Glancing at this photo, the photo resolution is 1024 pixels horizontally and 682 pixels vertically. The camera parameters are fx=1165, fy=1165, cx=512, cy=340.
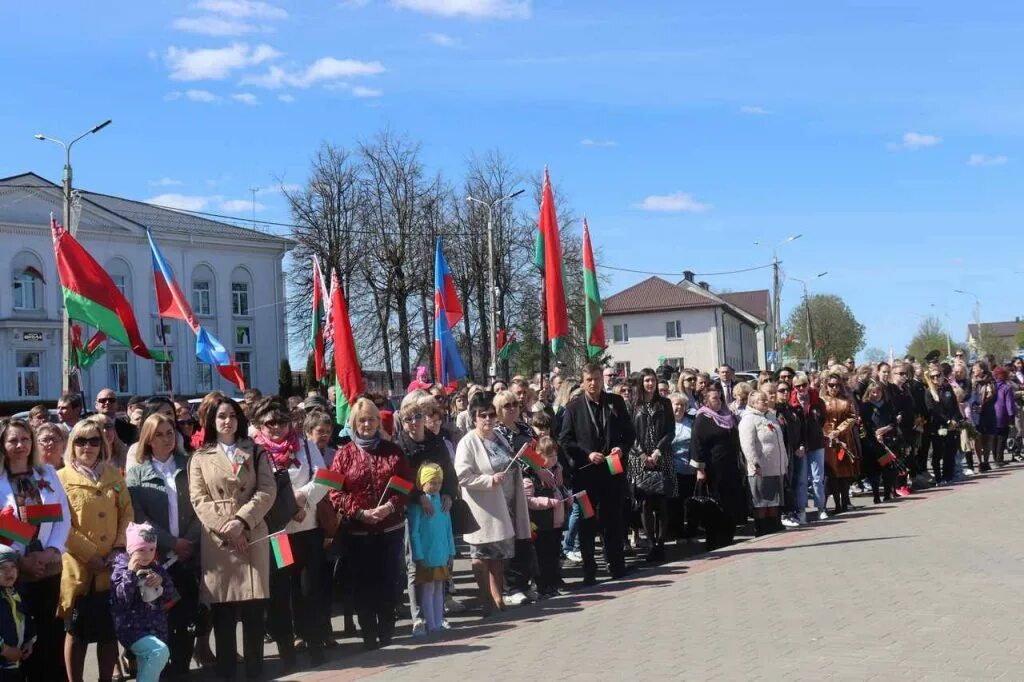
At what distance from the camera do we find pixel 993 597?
8.84m

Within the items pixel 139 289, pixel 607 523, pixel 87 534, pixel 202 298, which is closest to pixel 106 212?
pixel 139 289

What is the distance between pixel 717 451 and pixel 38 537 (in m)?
7.97

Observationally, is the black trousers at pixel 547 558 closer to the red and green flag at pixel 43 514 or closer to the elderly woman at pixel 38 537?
the elderly woman at pixel 38 537

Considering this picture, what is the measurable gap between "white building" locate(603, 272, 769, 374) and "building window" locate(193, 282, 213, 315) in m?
36.5

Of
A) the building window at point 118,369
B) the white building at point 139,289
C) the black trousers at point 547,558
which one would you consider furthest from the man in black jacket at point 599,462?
the building window at point 118,369

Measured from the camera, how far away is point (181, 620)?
7734 millimetres

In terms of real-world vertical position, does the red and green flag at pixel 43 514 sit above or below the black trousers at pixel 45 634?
above

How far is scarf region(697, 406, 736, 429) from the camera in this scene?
42.5ft

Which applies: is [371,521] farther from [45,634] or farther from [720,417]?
[720,417]

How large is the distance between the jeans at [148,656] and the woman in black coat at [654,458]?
6.42 metres

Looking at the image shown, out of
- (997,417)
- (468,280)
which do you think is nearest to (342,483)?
(997,417)

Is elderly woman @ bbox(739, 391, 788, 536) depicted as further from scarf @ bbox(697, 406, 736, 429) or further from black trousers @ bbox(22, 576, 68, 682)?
black trousers @ bbox(22, 576, 68, 682)

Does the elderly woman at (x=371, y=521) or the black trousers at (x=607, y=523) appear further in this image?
the black trousers at (x=607, y=523)

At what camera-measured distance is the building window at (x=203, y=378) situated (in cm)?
5682
